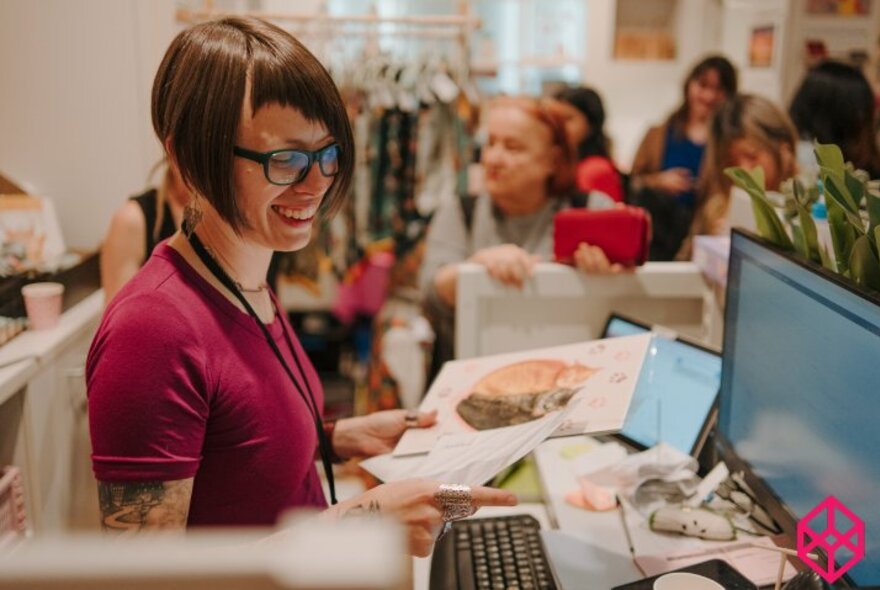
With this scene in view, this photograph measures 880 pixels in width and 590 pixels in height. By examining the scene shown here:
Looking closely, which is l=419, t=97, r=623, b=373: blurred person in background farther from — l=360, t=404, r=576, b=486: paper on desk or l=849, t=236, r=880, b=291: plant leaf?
l=849, t=236, r=880, b=291: plant leaf

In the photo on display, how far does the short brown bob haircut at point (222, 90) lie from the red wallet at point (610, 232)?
687 mm

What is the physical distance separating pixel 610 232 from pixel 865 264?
64cm

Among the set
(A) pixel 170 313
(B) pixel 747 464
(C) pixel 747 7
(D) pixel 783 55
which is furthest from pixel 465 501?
(C) pixel 747 7

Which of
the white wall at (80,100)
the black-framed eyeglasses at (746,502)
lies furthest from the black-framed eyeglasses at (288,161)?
the white wall at (80,100)

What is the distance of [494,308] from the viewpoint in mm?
1576

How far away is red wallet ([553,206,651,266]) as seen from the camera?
4.99ft

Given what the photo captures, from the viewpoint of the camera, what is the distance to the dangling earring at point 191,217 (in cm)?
99

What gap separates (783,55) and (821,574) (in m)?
3.61

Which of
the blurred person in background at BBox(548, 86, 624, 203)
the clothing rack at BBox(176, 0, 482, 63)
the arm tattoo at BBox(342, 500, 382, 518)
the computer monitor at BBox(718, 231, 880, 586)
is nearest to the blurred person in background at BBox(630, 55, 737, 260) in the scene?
the blurred person in background at BBox(548, 86, 624, 203)

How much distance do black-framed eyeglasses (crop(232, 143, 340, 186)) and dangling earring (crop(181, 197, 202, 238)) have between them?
0.11 meters

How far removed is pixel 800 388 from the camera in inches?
39.0

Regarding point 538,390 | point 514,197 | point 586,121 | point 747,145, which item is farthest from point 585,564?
point 586,121

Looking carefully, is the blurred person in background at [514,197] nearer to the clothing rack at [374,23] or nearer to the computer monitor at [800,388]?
the computer monitor at [800,388]

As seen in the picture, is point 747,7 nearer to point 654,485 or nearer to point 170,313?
point 654,485
